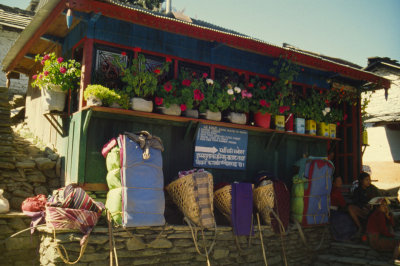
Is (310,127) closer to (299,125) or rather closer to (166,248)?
(299,125)

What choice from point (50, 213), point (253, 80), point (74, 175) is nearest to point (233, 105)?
point (253, 80)

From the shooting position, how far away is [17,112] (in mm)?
12438

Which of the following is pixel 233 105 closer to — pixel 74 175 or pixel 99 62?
pixel 99 62

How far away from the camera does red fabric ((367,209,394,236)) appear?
311 inches

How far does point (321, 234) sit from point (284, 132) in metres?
2.41

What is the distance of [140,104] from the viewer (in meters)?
6.74

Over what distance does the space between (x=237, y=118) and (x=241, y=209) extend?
6.14 ft

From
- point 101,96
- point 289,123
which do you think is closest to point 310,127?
point 289,123

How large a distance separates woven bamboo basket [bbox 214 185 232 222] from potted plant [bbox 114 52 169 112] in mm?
1994

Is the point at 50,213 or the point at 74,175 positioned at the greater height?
the point at 74,175

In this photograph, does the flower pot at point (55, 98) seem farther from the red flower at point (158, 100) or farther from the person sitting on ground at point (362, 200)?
the person sitting on ground at point (362, 200)

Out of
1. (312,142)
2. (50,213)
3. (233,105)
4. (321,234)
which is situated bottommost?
(321,234)

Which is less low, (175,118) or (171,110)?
(171,110)

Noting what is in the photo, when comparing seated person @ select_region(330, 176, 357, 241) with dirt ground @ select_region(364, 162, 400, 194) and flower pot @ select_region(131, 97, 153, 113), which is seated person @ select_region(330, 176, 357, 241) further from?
dirt ground @ select_region(364, 162, 400, 194)
